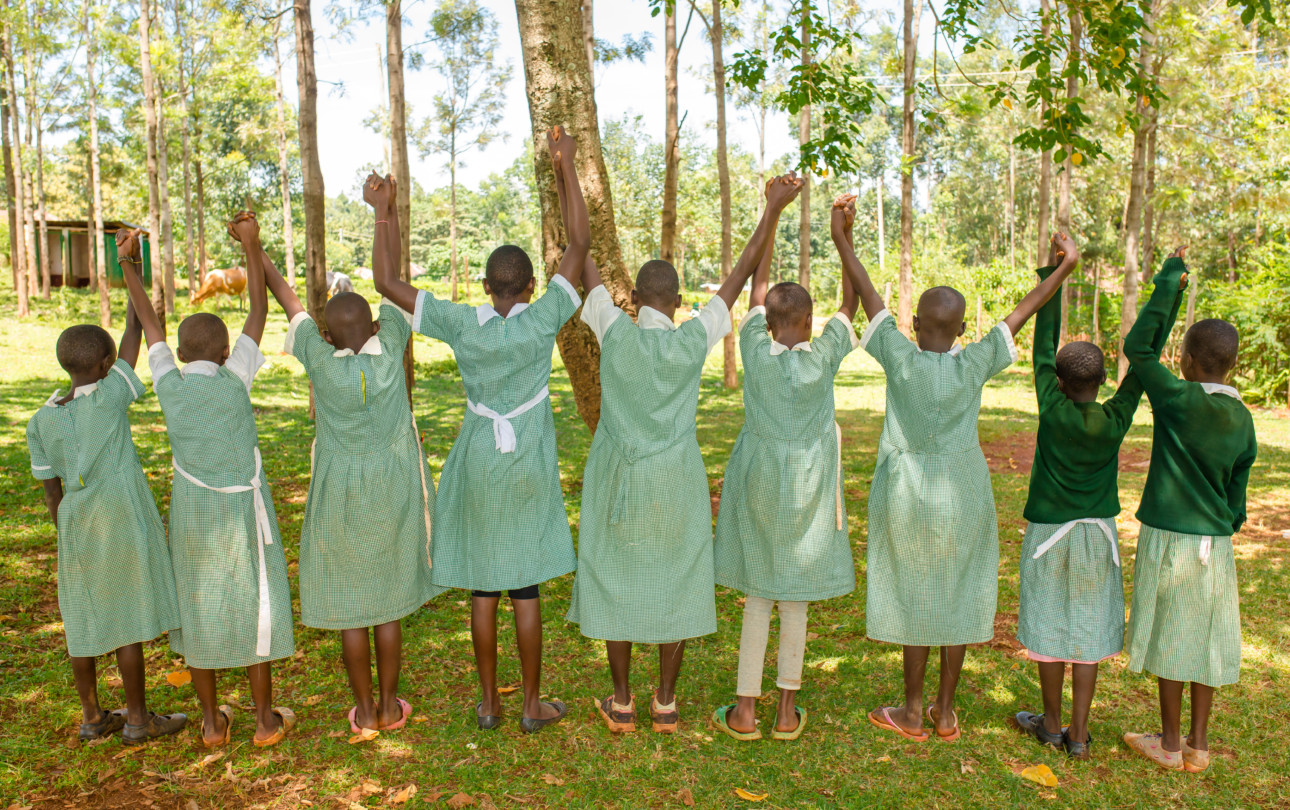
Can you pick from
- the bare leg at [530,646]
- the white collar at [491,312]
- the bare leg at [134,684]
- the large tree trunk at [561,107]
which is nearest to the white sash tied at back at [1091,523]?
the bare leg at [530,646]

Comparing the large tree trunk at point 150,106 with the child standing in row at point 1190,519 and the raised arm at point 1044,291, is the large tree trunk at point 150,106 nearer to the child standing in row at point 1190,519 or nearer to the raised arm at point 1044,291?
the raised arm at point 1044,291

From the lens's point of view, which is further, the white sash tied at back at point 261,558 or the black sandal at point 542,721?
the black sandal at point 542,721

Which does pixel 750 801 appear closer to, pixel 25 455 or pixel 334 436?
pixel 334 436

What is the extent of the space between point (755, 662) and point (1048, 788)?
1.14 metres

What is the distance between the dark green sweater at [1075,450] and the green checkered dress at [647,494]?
1.33 m

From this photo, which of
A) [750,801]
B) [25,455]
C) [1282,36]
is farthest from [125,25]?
[1282,36]

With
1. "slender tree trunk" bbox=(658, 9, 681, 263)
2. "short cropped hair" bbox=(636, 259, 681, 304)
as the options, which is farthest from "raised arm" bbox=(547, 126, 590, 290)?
"slender tree trunk" bbox=(658, 9, 681, 263)

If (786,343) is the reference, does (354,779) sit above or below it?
below

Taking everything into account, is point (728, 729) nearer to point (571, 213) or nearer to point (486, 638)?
point (486, 638)

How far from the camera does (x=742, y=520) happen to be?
143 inches

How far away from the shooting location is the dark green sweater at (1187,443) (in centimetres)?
330

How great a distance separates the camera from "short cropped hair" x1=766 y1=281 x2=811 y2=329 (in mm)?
3488

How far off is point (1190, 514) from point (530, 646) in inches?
102

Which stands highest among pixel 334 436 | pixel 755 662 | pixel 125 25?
pixel 125 25
